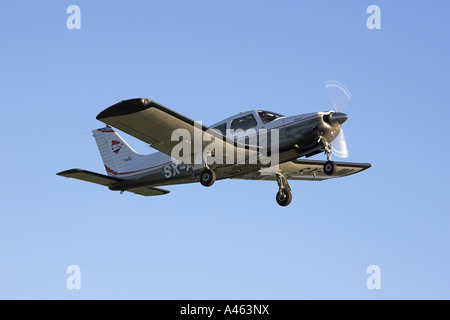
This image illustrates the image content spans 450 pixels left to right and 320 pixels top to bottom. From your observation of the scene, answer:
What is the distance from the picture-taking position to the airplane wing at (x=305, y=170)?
23.3 meters

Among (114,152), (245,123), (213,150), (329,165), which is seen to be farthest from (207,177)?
(114,152)

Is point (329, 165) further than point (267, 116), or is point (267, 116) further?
point (267, 116)

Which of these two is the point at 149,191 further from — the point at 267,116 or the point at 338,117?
the point at 338,117

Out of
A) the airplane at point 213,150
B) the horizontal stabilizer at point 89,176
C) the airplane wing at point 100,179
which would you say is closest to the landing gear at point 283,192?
the airplane at point 213,150

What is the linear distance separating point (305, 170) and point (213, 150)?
4.86 meters

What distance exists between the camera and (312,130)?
20.2 meters

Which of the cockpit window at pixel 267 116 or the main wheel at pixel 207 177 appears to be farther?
the cockpit window at pixel 267 116

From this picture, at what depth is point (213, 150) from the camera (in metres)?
20.8

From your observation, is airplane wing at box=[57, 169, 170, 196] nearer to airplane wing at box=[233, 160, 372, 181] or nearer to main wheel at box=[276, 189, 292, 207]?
airplane wing at box=[233, 160, 372, 181]

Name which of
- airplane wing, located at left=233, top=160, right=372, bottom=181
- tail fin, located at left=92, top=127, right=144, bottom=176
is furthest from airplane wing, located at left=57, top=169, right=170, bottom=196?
airplane wing, located at left=233, top=160, right=372, bottom=181

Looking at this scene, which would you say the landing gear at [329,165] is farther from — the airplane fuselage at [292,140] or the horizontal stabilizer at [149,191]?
the horizontal stabilizer at [149,191]

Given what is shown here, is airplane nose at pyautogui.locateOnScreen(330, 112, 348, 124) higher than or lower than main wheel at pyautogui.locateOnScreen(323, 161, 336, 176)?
higher

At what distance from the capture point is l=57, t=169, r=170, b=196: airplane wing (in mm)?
21956
